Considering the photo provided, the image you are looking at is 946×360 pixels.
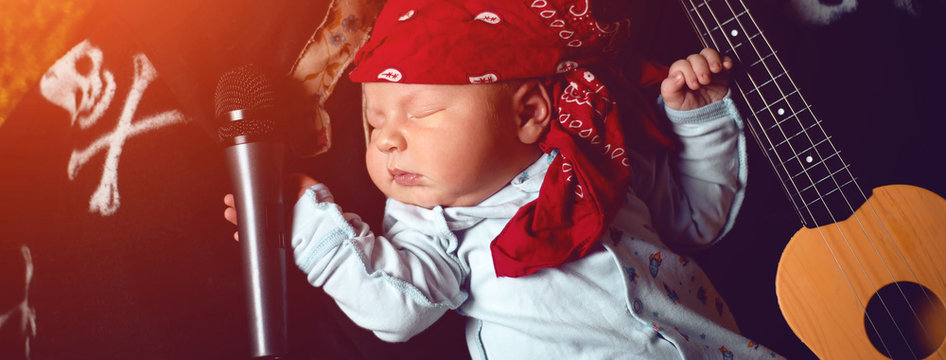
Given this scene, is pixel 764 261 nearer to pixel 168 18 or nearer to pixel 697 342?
pixel 697 342

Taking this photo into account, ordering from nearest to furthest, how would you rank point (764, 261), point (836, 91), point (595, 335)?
point (595, 335) < point (836, 91) < point (764, 261)

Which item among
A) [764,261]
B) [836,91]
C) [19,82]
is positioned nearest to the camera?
[19,82]

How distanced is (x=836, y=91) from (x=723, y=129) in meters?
0.32

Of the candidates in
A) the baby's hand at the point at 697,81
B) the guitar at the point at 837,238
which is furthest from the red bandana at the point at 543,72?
the guitar at the point at 837,238

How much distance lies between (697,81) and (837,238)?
0.35m

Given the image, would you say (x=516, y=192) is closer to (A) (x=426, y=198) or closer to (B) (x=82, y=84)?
(A) (x=426, y=198)

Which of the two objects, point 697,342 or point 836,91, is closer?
point 697,342

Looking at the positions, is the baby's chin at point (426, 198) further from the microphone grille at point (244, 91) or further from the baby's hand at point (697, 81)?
the baby's hand at point (697, 81)

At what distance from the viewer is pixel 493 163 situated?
34.5 inches

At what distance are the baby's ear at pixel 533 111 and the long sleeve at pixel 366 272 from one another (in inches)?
7.6

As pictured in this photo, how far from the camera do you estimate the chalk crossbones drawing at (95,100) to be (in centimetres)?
82

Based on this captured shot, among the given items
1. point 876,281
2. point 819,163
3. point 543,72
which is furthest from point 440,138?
point 876,281

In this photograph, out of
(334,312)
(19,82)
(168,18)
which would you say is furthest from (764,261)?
(19,82)

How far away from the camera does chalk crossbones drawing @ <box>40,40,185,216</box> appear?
82cm
